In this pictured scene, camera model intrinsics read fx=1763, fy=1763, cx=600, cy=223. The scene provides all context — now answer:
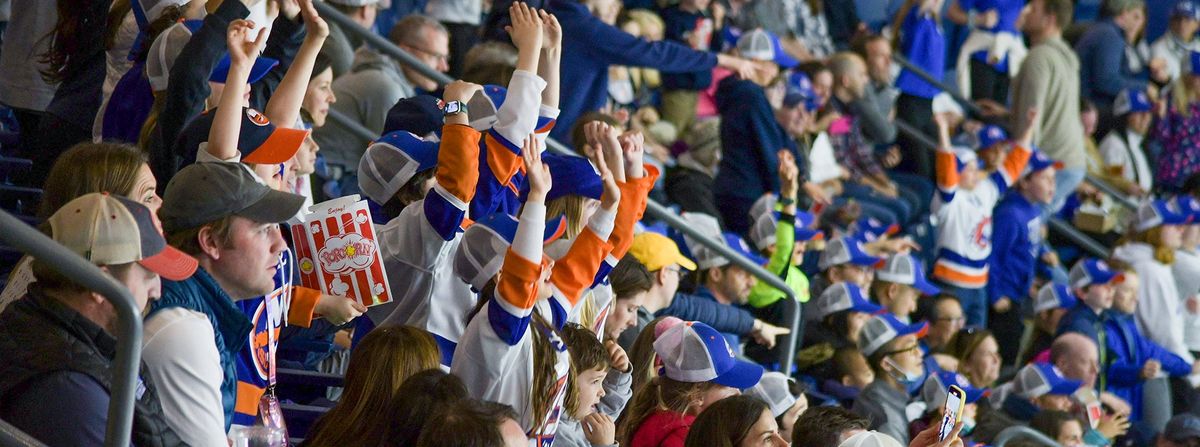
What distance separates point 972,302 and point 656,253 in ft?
15.2

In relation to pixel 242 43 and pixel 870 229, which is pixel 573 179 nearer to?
pixel 242 43

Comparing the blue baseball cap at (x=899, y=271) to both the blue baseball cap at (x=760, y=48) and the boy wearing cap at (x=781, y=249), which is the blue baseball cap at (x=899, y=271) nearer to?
the boy wearing cap at (x=781, y=249)

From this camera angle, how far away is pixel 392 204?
4.62 meters

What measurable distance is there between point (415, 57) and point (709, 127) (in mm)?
2799

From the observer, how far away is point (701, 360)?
488 centimetres

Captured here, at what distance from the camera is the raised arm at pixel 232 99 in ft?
13.1

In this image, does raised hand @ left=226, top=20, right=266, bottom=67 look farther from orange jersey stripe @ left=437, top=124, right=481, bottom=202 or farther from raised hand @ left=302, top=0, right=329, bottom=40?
orange jersey stripe @ left=437, top=124, right=481, bottom=202

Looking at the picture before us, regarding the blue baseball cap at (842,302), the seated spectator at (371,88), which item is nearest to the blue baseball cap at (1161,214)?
the blue baseball cap at (842,302)

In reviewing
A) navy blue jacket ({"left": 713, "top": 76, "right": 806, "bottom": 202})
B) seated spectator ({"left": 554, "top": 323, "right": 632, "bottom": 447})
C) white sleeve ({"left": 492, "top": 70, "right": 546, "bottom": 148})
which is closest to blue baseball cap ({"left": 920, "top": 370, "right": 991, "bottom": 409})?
navy blue jacket ({"left": 713, "top": 76, "right": 806, "bottom": 202})

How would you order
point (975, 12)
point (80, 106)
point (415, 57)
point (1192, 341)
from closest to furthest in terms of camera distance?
point (80, 106) → point (415, 57) → point (1192, 341) → point (975, 12)

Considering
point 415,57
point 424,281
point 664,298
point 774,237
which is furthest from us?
point 774,237

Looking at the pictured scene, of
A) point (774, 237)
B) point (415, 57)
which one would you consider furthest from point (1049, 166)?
point (415, 57)

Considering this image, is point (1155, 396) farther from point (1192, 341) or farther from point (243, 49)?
point (243, 49)

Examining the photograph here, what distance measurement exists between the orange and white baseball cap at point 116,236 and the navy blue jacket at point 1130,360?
750 cm
